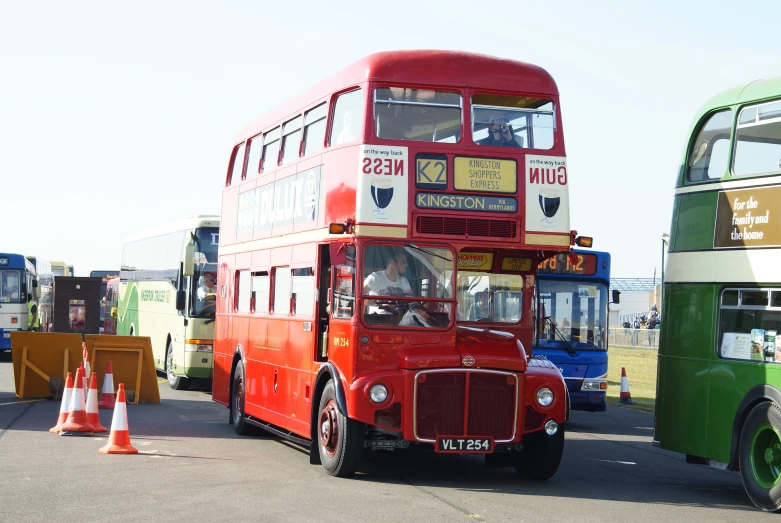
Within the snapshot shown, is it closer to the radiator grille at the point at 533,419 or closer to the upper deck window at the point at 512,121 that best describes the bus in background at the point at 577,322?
the upper deck window at the point at 512,121

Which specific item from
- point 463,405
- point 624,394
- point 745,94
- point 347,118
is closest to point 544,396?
point 463,405

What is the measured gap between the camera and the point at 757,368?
11.7 metres

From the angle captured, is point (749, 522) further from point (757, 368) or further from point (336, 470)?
point (336, 470)

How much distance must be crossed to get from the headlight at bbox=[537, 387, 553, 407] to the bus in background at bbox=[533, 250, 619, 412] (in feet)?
23.7

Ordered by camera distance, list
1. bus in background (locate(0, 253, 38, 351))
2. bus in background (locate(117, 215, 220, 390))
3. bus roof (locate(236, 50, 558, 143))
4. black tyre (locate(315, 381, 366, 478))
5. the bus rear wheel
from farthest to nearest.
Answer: bus in background (locate(0, 253, 38, 351)), bus in background (locate(117, 215, 220, 390)), bus roof (locate(236, 50, 558, 143)), black tyre (locate(315, 381, 366, 478)), the bus rear wheel

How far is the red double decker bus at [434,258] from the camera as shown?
11812 mm

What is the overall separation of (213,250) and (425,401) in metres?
13.6

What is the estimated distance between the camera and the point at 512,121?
41.3 ft

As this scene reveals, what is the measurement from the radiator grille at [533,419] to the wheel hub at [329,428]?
196 centimetres

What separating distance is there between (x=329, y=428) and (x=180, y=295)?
12.8 metres

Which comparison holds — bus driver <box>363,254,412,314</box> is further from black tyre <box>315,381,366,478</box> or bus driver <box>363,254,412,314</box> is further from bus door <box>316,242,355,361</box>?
black tyre <box>315,381,366,478</box>

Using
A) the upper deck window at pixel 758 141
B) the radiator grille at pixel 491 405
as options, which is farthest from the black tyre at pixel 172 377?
the upper deck window at pixel 758 141

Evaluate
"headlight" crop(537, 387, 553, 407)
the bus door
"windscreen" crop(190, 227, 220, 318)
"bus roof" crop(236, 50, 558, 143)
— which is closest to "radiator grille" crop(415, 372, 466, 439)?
"headlight" crop(537, 387, 553, 407)

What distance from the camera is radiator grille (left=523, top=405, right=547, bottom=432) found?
1205cm
